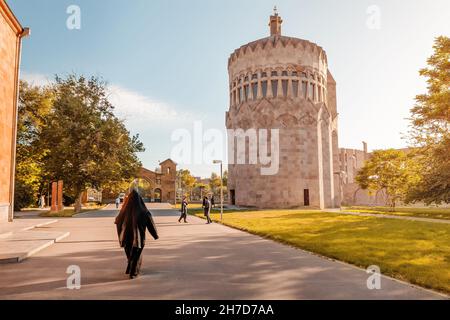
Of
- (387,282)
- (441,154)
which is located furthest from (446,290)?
(441,154)

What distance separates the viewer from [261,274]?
23.0 feet

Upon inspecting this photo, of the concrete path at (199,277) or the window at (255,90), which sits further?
the window at (255,90)

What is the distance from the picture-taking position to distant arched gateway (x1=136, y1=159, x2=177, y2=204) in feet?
279

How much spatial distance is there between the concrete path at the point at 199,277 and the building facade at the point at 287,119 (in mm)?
32044

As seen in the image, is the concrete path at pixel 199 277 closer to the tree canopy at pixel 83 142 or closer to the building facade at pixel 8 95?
the building facade at pixel 8 95

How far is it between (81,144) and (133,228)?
27135 mm

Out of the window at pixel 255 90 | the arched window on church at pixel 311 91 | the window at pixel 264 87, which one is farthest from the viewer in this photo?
the window at pixel 255 90

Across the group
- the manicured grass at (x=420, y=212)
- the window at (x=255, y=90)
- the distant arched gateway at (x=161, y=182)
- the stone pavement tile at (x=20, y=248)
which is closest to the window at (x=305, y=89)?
the window at (x=255, y=90)

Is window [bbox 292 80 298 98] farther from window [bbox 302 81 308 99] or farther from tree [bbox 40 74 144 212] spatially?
tree [bbox 40 74 144 212]

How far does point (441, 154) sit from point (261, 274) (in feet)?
79.9

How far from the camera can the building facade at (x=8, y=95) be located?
53.5ft

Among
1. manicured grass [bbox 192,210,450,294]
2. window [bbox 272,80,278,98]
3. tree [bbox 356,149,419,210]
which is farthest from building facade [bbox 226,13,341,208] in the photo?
manicured grass [bbox 192,210,450,294]

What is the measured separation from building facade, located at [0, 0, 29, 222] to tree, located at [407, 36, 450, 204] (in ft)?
91.2

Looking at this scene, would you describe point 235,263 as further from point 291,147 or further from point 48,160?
point 291,147
